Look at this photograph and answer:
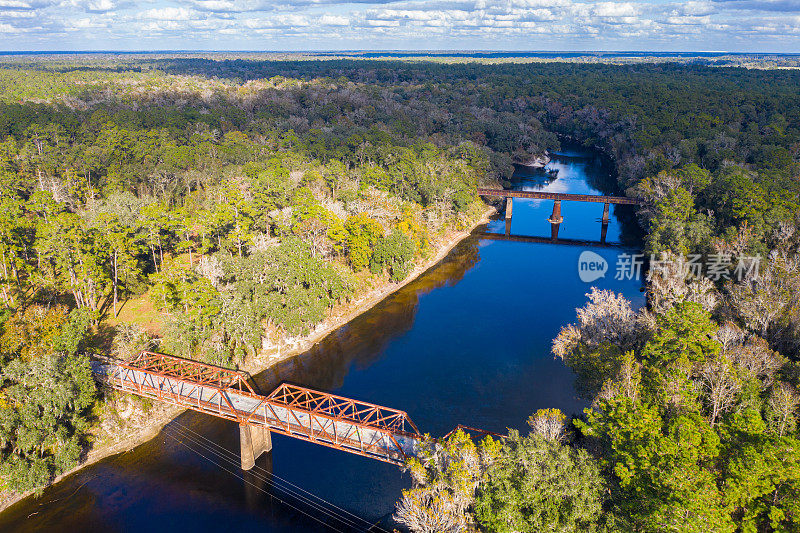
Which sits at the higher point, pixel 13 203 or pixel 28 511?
pixel 13 203

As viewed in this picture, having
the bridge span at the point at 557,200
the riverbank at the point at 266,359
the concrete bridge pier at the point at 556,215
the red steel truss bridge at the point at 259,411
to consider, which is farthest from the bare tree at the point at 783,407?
the concrete bridge pier at the point at 556,215

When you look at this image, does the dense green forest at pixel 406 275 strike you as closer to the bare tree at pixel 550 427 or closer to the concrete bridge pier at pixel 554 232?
the bare tree at pixel 550 427

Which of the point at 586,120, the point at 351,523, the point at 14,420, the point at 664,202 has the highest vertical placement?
the point at 586,120

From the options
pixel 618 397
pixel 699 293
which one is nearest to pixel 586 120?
pixel 699 293

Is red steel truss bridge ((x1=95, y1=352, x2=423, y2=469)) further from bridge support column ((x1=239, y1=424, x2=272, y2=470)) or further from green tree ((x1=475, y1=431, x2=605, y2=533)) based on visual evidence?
green tree ((x1=475, y1=431, x2=605, y2=533))

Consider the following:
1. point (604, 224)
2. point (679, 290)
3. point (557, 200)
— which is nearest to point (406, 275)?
point (679, 290)

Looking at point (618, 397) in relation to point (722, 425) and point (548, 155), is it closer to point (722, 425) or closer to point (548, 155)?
point (722, 425)

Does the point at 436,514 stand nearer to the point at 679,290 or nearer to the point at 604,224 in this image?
the point at 679,290
